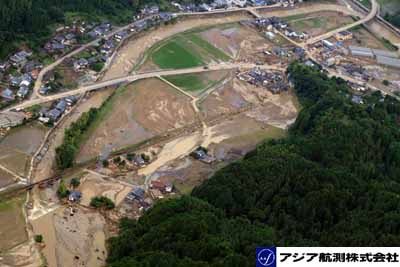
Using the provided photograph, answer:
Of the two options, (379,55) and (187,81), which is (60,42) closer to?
(187,81)

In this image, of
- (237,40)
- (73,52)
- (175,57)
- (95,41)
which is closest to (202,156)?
(175,57)

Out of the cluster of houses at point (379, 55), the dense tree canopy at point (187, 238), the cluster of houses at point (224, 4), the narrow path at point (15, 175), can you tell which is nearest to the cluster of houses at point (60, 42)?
the cluster of houses at point (224, 4)

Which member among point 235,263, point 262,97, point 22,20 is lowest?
point 262,97

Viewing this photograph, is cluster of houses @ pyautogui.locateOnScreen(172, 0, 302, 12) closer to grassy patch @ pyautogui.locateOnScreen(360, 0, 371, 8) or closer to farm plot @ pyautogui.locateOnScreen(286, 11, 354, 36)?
farm plot @ pyautogui.locateOnScreen(286, 11, 354, 36)

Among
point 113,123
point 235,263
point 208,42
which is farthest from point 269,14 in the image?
point 235,263

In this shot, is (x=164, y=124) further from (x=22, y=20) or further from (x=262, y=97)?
(x=22, y=20)

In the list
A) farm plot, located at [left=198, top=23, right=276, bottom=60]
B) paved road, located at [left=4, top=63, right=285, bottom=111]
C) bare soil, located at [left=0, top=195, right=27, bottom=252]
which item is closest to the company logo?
bare soil, located at [left=0, top=195, right=27, bottom=252]

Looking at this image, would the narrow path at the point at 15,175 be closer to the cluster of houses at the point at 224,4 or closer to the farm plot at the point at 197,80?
the farm plot at the point at 197,80
